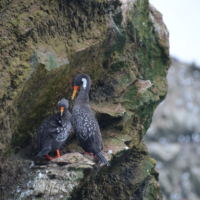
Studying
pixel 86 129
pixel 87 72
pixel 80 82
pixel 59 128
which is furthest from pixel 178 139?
pixel 59 128

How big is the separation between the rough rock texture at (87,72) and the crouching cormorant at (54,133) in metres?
0.36

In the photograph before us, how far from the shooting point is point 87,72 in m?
7.07

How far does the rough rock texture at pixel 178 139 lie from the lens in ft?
95.0

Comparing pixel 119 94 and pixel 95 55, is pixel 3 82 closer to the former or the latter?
pixel 95 55

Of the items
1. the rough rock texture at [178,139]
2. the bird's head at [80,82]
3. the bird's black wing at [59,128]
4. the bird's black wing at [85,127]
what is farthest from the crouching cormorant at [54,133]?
the rough rock texture at [178,139]

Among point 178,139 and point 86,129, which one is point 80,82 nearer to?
point 86,129

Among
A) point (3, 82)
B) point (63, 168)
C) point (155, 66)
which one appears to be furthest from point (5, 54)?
point (155, 66)

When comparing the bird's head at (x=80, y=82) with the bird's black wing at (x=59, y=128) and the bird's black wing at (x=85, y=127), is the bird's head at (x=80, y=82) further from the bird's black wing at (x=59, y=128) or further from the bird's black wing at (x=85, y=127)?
the bird's black wing at (x=59, y=128)

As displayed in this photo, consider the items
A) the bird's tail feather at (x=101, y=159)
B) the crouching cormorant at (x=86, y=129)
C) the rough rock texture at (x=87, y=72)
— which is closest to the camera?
the rough rock texture at (x=87, y=72)

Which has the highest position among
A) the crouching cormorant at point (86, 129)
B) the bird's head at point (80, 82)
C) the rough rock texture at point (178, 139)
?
the bird's head at point (80, 82)

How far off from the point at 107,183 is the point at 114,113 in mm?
1734

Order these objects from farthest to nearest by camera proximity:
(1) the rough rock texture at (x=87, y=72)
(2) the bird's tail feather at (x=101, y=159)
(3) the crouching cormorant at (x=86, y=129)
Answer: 1. (3) the crouching cormorant at (x=86, y=129)
2. (2) the bird's tail feather at (x=101, y=159)
3. (1) the rough rock texture at (x=87, y=72)

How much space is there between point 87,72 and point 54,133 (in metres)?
2.07

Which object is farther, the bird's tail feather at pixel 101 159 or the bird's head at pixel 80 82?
the bird's head at pixel 80 82
